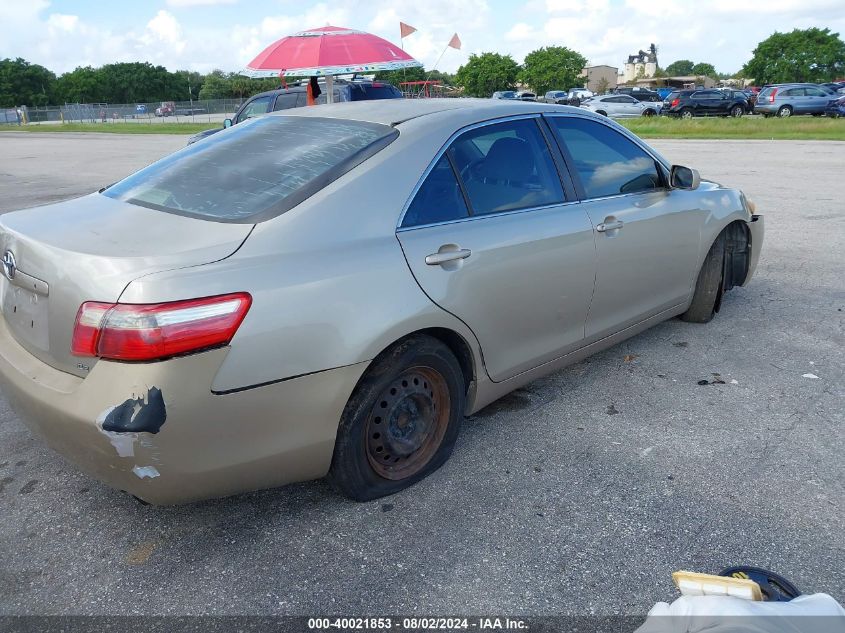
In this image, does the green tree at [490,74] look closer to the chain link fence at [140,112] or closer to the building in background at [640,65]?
the chain link fence at [140,112]

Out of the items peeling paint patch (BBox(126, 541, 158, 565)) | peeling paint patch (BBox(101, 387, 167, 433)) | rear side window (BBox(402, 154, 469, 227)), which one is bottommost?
peeling paint patch (BBox(126, 541, 158, 565))

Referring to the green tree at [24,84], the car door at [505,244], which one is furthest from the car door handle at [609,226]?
the green tree at [24,84]

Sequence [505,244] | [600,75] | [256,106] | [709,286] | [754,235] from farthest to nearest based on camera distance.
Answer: [600,75] → [256,106] → [754,235] → [709,286] → [505,244]

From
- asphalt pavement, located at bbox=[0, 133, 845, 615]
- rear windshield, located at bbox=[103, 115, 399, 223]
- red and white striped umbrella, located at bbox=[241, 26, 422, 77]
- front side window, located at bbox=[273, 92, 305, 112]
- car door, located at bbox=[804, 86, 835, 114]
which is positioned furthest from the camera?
car door, located at bbox=[804, 86, 835, 114]

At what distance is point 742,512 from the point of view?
2.75 m

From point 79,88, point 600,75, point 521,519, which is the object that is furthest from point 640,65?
point 521,519

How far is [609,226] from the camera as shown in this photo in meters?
3.62

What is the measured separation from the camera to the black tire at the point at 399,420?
2.62 m

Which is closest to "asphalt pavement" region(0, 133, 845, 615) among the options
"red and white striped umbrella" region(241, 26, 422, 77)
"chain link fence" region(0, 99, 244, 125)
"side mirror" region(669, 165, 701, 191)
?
"side mirror" region(669, 165, 701, 191)

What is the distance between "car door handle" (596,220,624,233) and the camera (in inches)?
141

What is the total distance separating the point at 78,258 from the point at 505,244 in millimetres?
1734

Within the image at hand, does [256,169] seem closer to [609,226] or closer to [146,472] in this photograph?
[146,472]

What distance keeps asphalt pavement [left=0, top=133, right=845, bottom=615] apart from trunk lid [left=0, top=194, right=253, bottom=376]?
30.5 inches

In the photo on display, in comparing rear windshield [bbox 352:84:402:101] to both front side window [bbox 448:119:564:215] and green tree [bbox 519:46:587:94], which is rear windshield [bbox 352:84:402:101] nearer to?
front side window [bbox 448:119:564:215]
